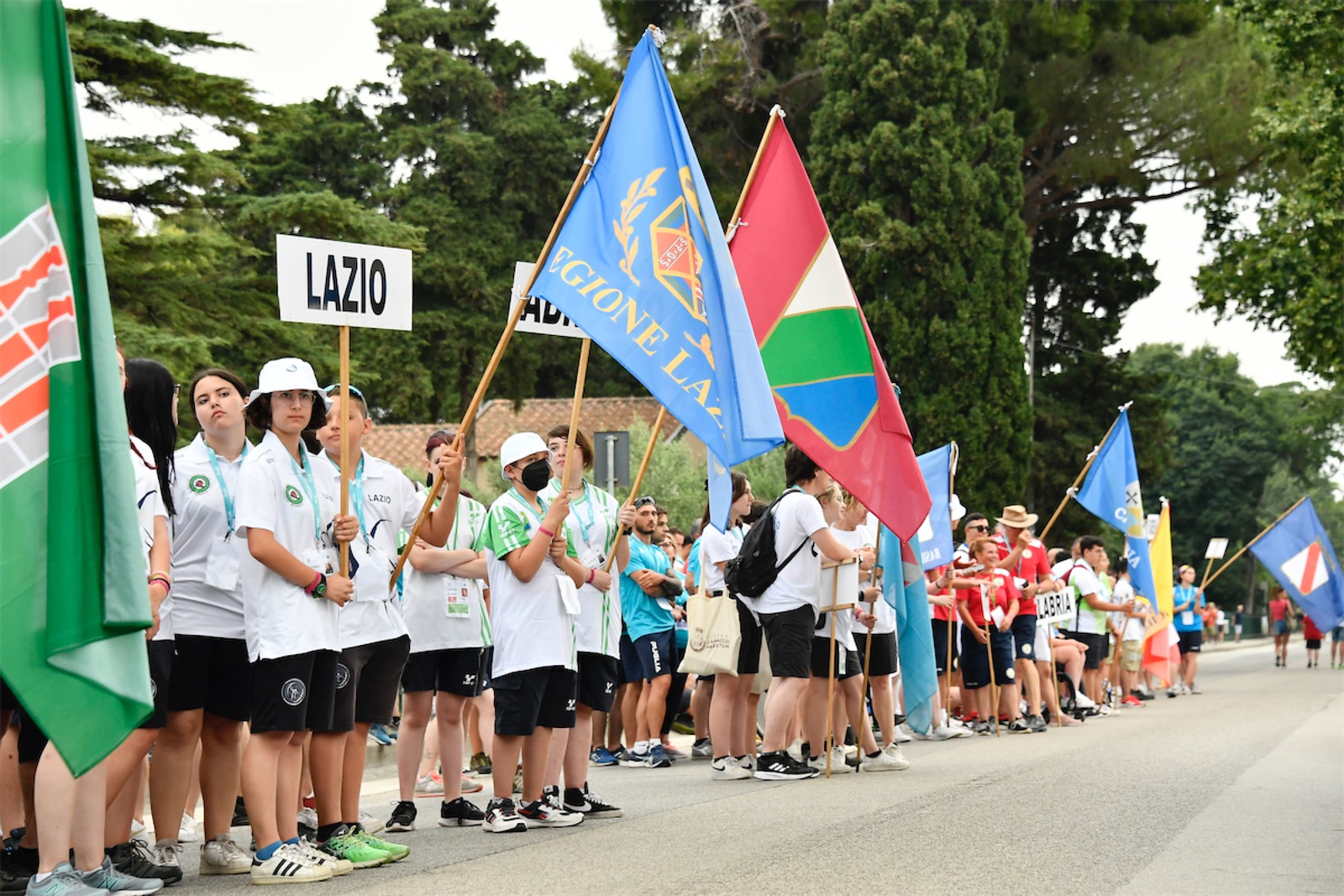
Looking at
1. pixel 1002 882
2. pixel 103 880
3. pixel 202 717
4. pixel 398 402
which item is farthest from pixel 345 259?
pixel 398 402

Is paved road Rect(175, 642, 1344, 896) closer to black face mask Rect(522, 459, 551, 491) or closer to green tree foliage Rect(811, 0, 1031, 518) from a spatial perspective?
black face mask Rect(522, 459, 551, 491)

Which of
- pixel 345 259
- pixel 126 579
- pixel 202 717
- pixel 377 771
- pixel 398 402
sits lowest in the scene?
pixel 377 771

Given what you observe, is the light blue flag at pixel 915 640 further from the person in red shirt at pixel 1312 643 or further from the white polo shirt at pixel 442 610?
the person in red shirt at pixel 1312 643

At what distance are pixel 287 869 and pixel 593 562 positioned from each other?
105 inches

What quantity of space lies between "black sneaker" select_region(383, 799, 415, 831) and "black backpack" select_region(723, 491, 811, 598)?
9.44 feet

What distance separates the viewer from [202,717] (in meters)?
6.74

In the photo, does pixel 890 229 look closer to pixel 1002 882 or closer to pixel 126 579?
pixel 1002 882

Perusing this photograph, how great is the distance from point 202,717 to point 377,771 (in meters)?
5.67

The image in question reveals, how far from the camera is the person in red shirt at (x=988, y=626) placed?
15.2 meters

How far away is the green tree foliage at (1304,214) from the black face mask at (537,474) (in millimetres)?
24538

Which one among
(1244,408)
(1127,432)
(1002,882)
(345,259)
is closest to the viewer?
(1002,882)

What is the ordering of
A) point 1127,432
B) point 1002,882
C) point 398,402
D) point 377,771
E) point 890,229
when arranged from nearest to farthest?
point 1002,882 < point 377,771 < point 1127,432 < point 890,229 < point 398,402

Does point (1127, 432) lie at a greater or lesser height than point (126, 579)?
greater

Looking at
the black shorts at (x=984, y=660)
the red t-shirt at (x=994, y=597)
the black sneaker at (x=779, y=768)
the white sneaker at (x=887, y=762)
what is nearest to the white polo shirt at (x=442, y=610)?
the black sneaker at (x=779, y=768)
